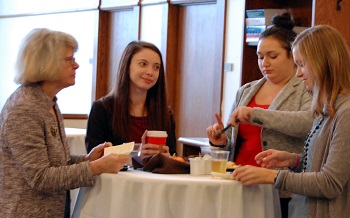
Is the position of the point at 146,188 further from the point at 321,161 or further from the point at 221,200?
the point at 321,161

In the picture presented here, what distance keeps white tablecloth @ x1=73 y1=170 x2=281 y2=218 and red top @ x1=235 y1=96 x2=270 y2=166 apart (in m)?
0.48

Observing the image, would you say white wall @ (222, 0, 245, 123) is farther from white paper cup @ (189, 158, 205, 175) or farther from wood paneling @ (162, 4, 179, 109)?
white paper cup @ (189, 158, 205, 175)

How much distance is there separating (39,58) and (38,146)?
14.6 inches

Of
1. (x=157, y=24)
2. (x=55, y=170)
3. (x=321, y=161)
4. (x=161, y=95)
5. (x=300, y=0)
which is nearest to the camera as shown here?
(x=321, y=161)

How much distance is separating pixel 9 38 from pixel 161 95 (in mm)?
8273

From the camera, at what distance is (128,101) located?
322cm

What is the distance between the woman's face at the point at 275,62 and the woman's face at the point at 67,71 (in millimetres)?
972

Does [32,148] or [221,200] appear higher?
[32,148]

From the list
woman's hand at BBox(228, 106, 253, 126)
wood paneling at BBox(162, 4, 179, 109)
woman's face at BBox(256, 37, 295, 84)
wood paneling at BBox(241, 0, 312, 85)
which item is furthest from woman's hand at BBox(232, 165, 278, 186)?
wood paneling at BBox(162, 4, 179, 109)

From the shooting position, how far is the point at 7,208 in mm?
2498

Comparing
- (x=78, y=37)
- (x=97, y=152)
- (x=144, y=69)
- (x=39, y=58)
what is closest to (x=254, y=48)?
(x=144, y=69)

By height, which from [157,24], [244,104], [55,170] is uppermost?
[157,24]

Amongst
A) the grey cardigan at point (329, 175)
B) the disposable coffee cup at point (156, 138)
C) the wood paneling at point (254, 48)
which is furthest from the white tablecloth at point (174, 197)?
the wood paneling at point (254, 48)

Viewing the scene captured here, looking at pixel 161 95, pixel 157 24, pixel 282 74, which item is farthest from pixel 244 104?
pixel 157 24
